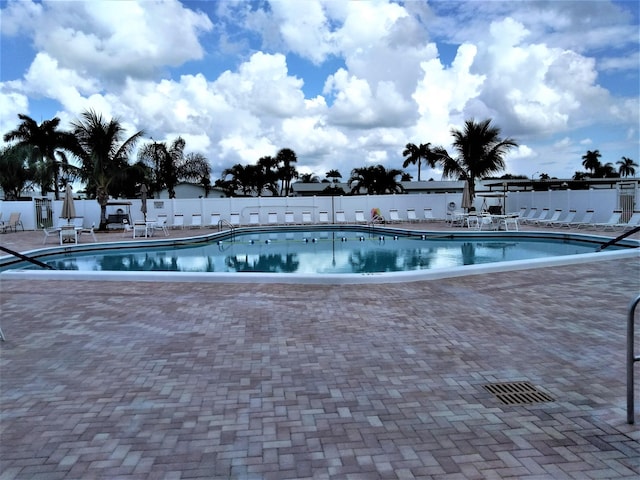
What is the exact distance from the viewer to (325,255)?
12938 millimetres

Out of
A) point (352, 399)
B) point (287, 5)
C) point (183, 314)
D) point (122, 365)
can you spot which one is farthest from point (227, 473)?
point (287, 5)

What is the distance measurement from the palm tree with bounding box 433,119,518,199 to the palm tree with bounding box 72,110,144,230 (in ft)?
47.2

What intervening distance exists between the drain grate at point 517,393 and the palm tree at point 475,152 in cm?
1957

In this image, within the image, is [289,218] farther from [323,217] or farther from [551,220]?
[551,220]

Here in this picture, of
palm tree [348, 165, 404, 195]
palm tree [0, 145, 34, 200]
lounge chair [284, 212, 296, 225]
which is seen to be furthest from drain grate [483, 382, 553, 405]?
palm tree [0, 145, 34, 200]

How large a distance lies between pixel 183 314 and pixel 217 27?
891 centimetres

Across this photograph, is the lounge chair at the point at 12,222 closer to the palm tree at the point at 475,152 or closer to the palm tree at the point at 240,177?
the palm tree at the point at 475,152

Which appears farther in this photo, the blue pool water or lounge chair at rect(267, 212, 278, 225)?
lounge chair at rect(267, 212, 278, 225)

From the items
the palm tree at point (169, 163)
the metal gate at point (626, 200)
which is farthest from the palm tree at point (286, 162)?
the metal gate at point (626, 200)

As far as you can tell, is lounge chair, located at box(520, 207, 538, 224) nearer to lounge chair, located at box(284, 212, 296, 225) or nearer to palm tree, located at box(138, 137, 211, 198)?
lounge chair, located at box(284, 212, 296, 225)

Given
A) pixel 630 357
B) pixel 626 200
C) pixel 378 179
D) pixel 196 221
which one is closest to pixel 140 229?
pixel 196 221

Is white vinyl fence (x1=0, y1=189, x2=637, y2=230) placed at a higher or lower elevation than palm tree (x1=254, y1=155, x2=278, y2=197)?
lower

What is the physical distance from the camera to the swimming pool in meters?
10.4

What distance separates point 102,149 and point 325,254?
11.3 m
